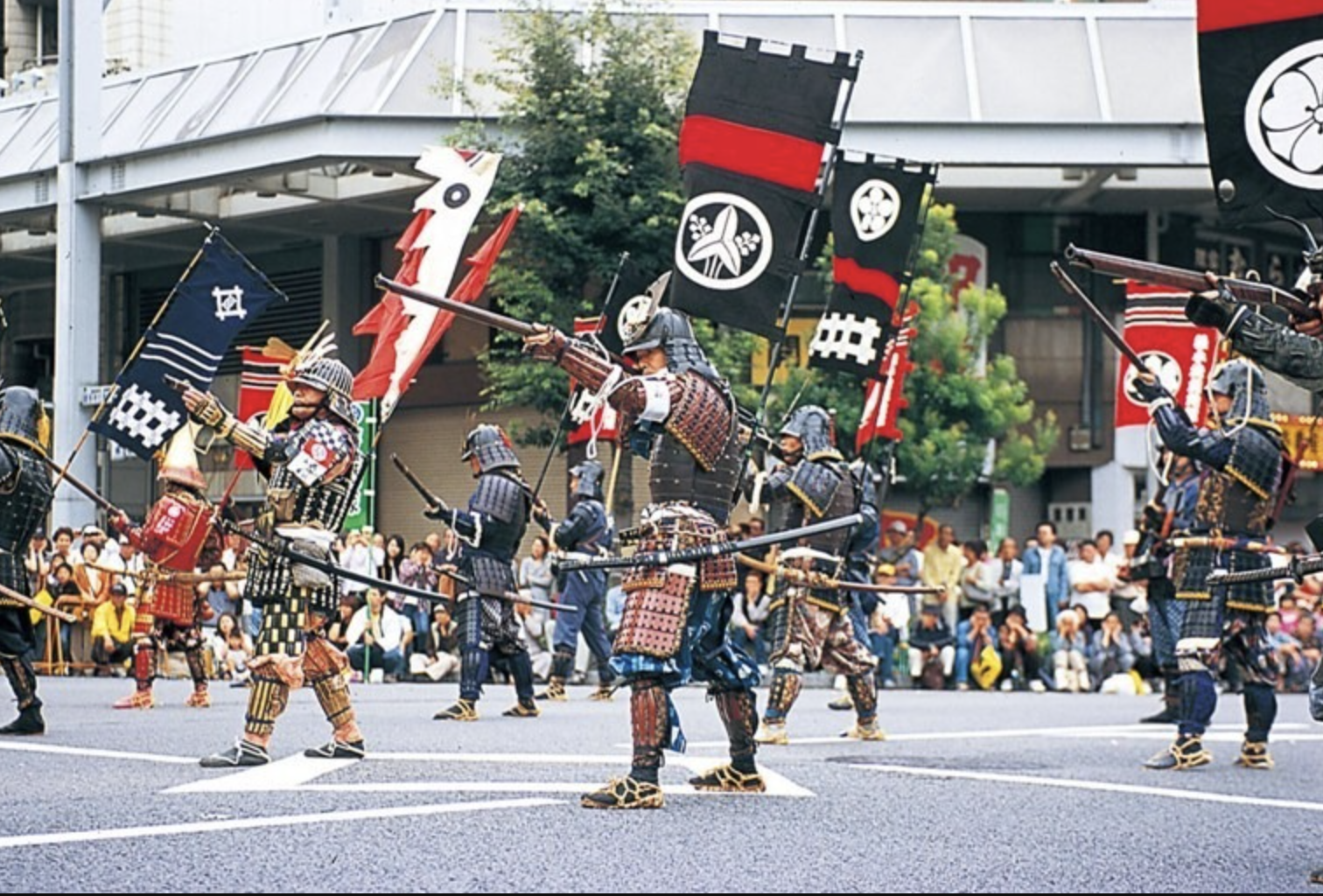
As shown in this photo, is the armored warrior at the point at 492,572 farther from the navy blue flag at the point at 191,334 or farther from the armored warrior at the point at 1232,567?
the armored warrior at the point at 1232,567

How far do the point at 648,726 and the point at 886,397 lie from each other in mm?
8922

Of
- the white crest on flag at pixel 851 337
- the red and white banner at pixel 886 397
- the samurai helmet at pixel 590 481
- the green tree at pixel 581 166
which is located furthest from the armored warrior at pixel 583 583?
the green tree at pixel 581 166

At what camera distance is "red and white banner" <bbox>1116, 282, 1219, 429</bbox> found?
665 inches

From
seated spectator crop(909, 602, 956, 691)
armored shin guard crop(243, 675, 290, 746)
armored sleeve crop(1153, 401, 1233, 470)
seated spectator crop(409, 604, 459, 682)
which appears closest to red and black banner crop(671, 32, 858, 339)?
armored sleeve crop(1153, 401, 1233, 470)

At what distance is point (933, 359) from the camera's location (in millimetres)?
25203

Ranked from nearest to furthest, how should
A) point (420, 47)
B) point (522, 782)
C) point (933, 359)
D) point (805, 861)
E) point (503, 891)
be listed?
1. point (503, 891)
2. point (805, 861)
3. point (522, 782)
4. point (933, 359)
5. point (420, 47)

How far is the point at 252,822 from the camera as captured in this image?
24.9 ft

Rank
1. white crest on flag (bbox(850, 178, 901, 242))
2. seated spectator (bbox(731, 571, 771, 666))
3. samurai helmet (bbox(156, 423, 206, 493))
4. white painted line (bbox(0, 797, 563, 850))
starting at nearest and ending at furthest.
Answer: white painted line (bbox(0, 797, 563, 850)) < white crest on flag (bbox(850, 178, 901, 242)) < samurai helmet (bbox(156, 423, 206, 493)) < seated spectator (bbox(731, 571, 771, 666))

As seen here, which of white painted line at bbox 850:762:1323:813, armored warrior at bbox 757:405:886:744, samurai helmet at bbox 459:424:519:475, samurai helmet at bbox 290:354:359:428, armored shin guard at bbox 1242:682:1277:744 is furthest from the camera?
samurai helmet at bbox 459:424:519:475

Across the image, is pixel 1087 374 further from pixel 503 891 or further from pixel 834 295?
pixel 503 891

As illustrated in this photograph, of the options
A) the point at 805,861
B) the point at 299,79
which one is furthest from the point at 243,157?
the point at 805,861

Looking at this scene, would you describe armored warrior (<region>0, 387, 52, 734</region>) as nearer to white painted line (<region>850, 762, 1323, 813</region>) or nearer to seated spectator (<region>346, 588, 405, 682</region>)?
white painted line (<region>850, 762, 1323, 813</region>)

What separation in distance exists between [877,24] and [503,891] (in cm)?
2388

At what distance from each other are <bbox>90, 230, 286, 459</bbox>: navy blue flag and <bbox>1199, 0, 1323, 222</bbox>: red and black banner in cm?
672
